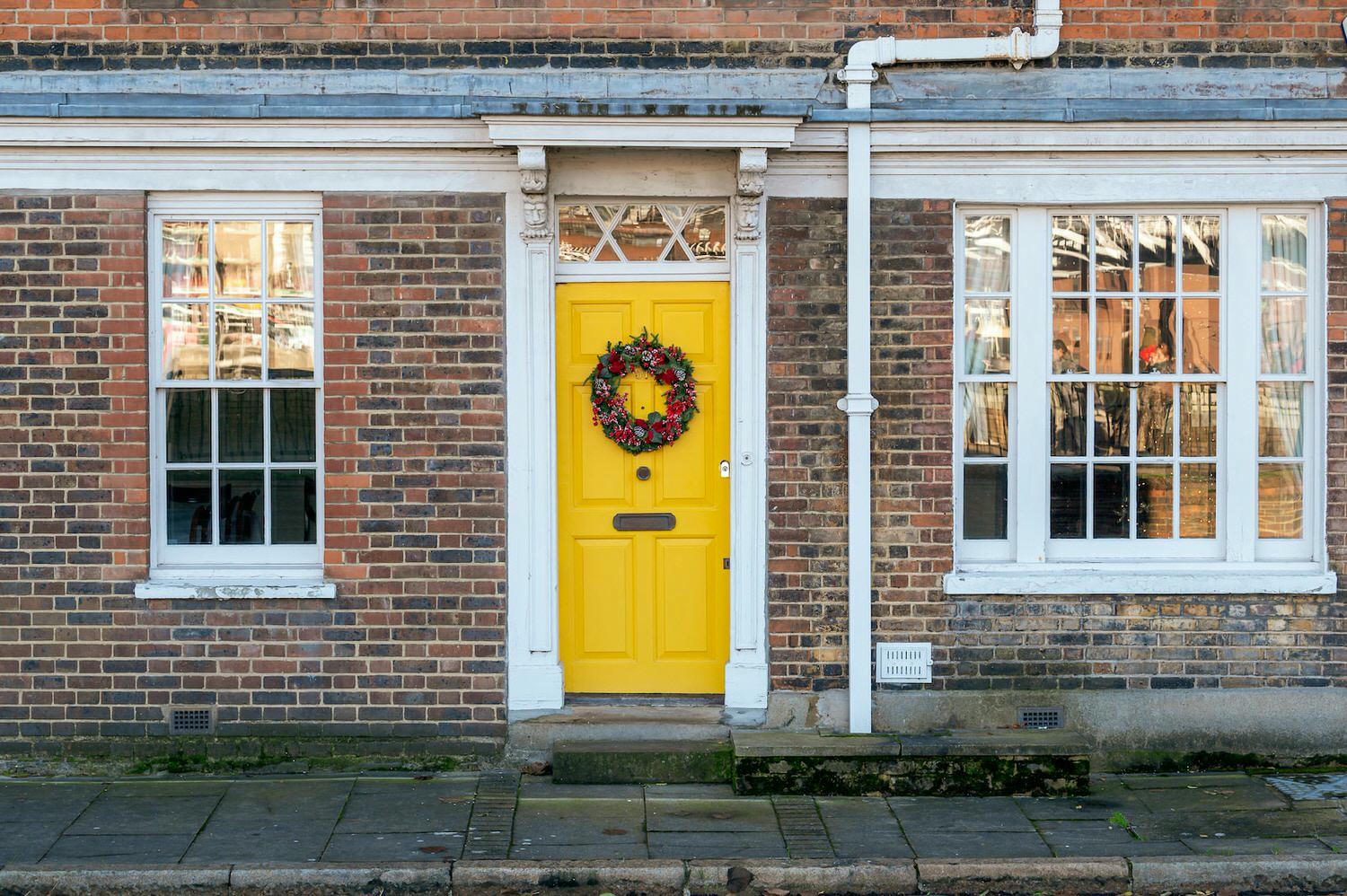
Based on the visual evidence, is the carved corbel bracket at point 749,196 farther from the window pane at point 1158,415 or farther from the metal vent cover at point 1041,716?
the metal vent cover at point 1041,716

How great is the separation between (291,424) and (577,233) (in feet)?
6.11

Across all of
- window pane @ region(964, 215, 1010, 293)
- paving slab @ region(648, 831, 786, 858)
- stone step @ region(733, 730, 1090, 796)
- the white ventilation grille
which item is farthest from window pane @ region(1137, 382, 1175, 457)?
paving slab @ region(648, 831, 786, 858)

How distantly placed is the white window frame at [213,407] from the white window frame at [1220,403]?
344 centimetres

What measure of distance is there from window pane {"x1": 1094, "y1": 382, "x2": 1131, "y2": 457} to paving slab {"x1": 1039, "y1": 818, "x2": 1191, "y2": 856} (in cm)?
207

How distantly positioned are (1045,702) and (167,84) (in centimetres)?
569

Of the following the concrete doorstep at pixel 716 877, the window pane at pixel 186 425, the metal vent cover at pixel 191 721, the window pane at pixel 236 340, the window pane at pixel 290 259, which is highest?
the window pane at pixel 290 259

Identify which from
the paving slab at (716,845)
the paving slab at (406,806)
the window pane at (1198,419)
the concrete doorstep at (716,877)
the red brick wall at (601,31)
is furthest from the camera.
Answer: the window pane at (1198,419)

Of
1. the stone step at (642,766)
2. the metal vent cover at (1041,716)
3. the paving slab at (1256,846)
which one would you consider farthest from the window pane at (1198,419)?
the stone step at (642,766)

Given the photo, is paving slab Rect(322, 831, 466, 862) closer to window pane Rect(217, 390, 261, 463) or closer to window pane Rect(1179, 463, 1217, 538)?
window pane Rect(217, 390, 261, 463)

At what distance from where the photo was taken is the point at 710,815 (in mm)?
6512

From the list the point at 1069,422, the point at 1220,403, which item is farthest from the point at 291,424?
the point at 1220,403

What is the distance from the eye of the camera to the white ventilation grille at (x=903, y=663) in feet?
23.9

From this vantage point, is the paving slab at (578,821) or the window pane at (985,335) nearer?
the paving slab at (578,821)

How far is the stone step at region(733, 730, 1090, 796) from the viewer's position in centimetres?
682
